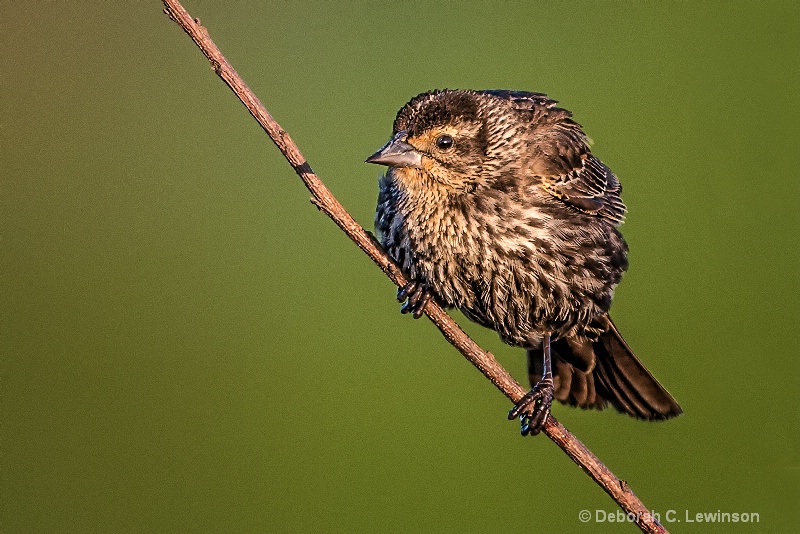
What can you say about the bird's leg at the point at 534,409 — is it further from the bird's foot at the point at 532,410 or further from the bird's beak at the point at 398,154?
the bird's beak at the point at 398,154

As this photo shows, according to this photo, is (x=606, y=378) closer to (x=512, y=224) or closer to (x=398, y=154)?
(x=512, y=224)

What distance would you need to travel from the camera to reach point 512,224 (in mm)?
3131

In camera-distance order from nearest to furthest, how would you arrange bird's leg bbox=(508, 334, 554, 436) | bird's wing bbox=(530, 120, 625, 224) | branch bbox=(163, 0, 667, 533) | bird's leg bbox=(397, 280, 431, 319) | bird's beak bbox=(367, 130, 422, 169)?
branch bbox=(163, 0, 667, 533) → bird's beak bbox=(367, 130, 422, 169) → bird's leg bbox=(508, 334, 554, 436) → bird's leg bbox=(397, 280, 431, 319) → bird's wing bbox=(530, 120, 625, 224)

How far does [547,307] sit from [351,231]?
0.93m

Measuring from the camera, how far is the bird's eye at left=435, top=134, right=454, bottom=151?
305 cm

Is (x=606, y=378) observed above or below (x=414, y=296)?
below

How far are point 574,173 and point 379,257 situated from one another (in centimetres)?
95

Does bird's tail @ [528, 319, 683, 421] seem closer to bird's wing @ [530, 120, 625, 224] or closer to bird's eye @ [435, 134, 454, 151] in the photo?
bird's wing @ [530, 120, 625, 224]

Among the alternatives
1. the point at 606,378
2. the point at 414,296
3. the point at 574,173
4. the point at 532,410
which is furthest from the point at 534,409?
the point at 574,173

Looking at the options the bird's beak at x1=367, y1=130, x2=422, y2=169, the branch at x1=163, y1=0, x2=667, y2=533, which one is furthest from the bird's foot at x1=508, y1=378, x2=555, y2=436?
the bird's beak at x1=367, y1=130, x2=422, y2=169

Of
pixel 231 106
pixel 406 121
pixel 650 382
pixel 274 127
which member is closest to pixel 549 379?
pixel 650 382

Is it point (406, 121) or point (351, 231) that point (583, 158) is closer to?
point (406, 121)

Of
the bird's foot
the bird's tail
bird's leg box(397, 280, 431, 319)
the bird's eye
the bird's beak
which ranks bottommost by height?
the bird's foot

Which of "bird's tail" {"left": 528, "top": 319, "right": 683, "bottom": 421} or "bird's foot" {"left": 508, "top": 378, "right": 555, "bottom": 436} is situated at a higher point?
"bird's tail" {"left": 528, "top": 319, "right": 683, "bottom": 421}
